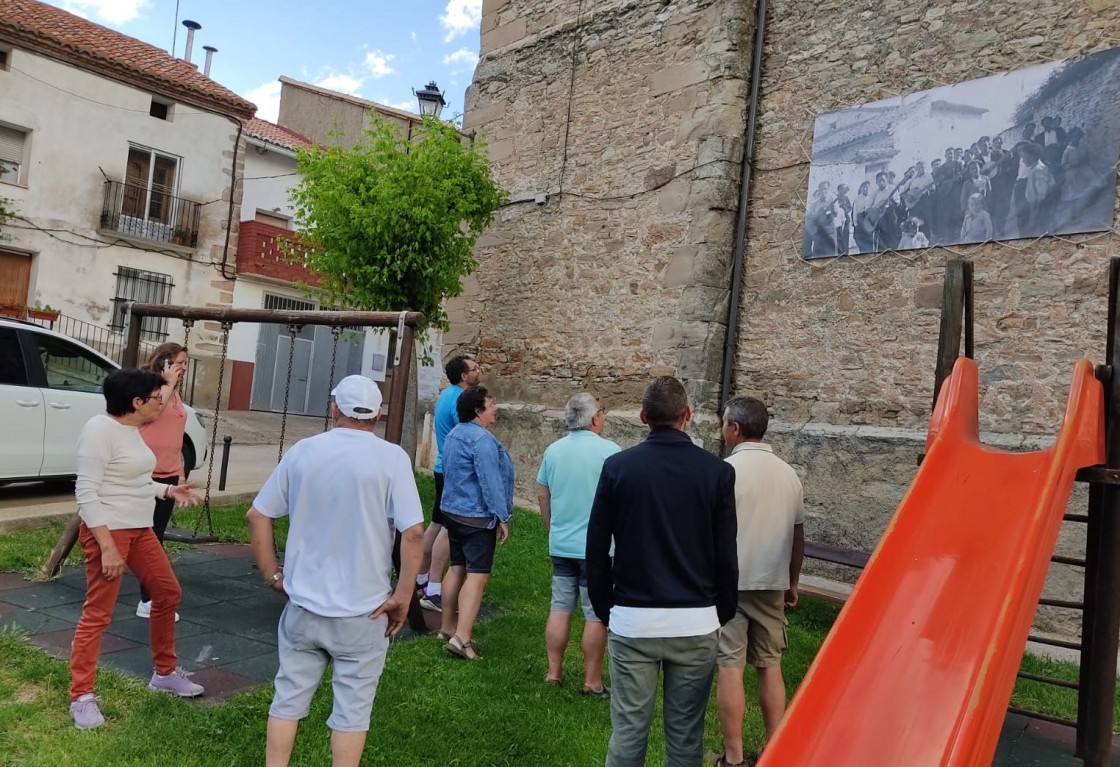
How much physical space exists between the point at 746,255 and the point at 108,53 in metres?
15.8

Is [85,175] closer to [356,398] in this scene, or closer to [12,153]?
[12,153]

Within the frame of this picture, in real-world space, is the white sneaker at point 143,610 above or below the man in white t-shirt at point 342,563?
below

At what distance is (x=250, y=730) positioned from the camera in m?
3.59

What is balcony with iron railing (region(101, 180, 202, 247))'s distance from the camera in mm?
18031

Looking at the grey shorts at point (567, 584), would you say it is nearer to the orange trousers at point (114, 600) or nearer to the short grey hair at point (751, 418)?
the short grey hair at point (751, 418)

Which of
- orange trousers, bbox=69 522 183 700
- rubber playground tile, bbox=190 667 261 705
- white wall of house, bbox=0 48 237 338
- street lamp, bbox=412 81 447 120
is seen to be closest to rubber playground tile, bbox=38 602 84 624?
rubber playground tile, bbox=190 667 261 705

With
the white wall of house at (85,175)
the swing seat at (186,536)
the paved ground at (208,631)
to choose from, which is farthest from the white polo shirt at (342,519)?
the white wall of house at (85,175)

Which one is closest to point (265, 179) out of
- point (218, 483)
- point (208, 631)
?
point (218, 483)

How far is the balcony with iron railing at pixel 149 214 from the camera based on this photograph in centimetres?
1803

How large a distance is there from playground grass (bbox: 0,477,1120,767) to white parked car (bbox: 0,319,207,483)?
12.2 ft

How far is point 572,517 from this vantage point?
175 inches

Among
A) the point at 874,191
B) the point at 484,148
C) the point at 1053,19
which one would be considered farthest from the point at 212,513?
the point at 1053,19

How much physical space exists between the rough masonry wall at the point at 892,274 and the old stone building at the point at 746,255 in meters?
0.02

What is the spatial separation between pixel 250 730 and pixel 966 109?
6.58m
